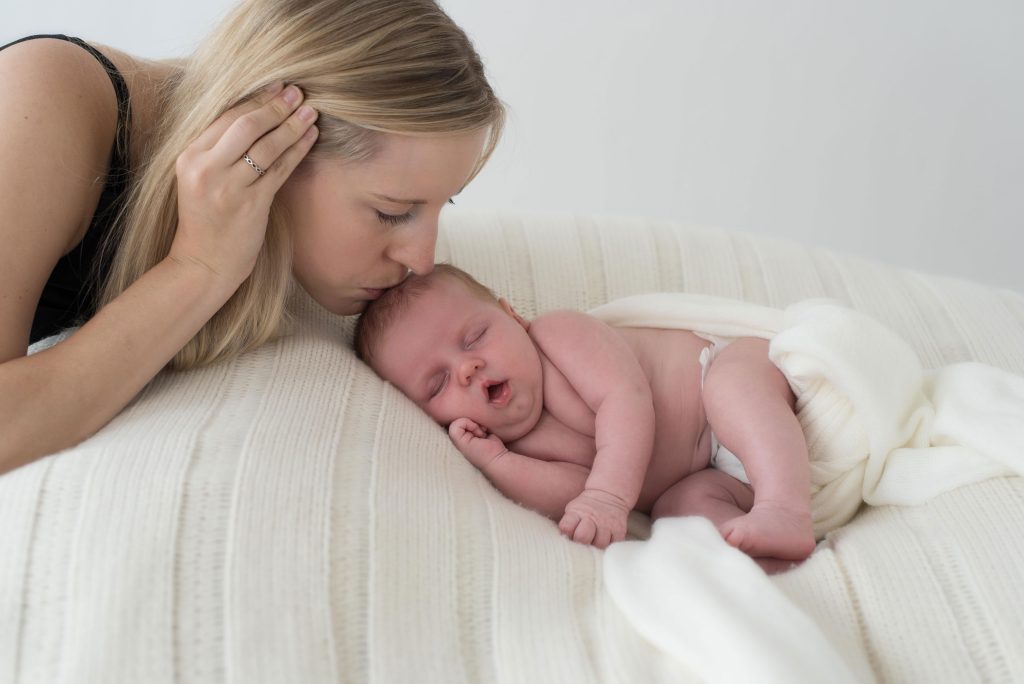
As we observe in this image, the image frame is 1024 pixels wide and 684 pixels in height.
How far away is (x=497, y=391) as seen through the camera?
1.46 meters

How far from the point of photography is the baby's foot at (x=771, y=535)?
1186mm

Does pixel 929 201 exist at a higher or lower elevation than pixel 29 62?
lower

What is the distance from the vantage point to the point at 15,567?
3.21 feet

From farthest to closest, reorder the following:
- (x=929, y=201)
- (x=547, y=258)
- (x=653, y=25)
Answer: (x=929, y=201) < (x=653, y=25) < (x=547, y=258)

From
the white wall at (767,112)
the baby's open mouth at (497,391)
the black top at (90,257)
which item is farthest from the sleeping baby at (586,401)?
the white wall at (767,112)

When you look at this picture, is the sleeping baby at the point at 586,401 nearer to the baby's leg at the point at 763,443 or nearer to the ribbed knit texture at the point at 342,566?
the baby's leg at the point at 763,443

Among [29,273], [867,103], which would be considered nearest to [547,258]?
[29,273]

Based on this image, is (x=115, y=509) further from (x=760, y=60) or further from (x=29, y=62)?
(x=760, y=60)

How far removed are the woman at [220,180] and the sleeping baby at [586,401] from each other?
0.12 metres

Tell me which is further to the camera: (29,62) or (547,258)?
(547,258)

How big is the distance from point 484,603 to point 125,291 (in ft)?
2.20

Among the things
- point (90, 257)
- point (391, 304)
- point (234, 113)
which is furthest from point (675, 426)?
point (90, 257)

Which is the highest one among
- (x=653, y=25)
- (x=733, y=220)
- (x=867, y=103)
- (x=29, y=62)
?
(x=29, y=62)

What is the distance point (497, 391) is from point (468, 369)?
6 centimetres
